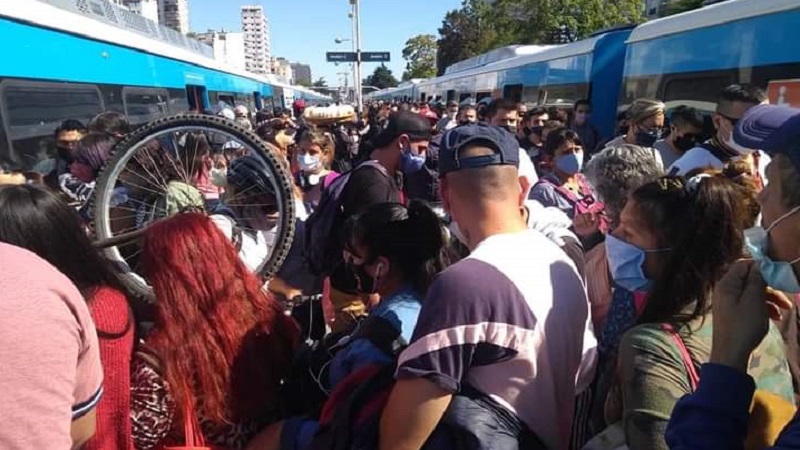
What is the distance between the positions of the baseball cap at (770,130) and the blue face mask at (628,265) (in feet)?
1.59

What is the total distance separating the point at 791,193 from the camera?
118cm

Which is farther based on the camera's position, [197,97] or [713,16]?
[197,97]

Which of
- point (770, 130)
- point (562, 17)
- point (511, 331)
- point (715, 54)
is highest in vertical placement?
point (562, 17)

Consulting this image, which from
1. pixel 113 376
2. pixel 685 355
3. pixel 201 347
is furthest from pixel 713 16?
pixel 113 376

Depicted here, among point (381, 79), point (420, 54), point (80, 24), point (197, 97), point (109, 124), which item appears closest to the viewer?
point (109, 124)

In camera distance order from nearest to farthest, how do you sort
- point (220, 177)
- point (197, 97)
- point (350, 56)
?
point (220, 177) < point (197, 97) < point (350, 56)

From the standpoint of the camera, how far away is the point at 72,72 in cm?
672

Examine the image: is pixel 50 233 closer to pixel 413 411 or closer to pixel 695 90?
pixel 413 411

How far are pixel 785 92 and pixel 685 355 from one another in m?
4.95

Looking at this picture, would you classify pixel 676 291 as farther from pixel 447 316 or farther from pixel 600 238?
pixel 600 238

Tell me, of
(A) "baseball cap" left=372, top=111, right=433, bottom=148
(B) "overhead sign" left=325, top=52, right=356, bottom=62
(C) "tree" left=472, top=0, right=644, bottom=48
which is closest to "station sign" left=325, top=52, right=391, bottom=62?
(B) "overhead sign" left=325, top=52, right=356, bottom=62

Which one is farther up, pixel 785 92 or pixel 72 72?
pixel 72 72

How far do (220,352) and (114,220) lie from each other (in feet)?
4.45

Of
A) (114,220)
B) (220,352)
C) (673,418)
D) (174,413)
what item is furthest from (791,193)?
(114,220)
